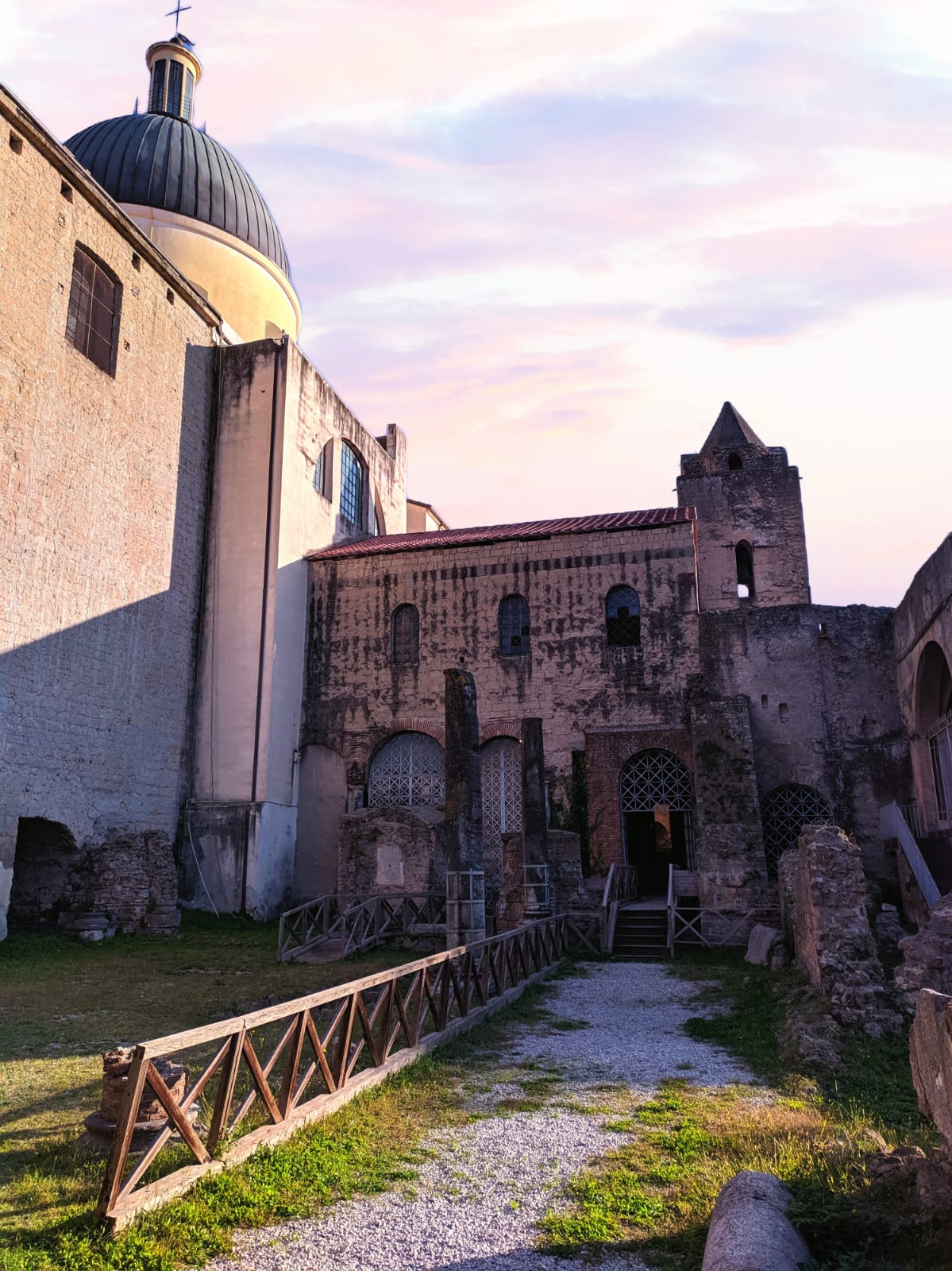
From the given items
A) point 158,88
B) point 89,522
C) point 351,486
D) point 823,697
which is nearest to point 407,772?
point 89,522

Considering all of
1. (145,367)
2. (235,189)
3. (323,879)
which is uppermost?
(235,189)

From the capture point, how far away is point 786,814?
1850 cm

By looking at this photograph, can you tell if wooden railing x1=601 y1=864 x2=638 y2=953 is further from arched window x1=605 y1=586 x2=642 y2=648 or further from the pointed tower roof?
the pointed tower roof

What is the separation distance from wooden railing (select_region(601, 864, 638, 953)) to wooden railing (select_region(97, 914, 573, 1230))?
4.80 metres

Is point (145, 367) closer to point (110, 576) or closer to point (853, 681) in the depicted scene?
point (110, 576)

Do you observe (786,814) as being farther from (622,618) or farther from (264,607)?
(264,607)

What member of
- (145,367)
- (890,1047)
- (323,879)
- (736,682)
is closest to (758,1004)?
(890,1047)

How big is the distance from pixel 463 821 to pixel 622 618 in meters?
8.64

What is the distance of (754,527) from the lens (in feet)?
98.2

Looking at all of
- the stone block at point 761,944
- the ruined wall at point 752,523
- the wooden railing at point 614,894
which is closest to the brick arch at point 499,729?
the wooden railing at point 614,894

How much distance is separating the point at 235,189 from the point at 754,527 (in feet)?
62.0

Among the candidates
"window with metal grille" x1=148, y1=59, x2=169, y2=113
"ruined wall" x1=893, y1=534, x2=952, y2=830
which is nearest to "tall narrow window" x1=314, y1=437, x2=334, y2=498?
"window with metal grille" x1=148, y1=59, x2=169, y2=113

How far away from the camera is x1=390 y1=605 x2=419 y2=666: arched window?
21.1 meters

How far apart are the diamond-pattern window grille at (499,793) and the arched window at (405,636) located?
2.86 meters
